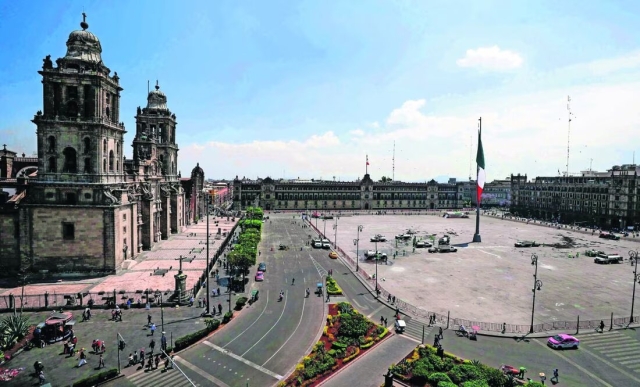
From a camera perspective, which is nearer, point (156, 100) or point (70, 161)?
point (70, 161)

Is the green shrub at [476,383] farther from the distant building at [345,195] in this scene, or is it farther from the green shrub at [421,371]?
the distant building at [345,195]

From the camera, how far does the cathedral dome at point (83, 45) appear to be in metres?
53.9

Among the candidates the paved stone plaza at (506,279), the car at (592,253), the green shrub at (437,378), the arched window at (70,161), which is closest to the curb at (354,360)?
the green shrub at (437,378)

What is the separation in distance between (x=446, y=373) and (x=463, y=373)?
1.12 meters

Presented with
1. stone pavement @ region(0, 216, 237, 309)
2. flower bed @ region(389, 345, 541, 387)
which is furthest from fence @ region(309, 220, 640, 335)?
stone pavement @ region(0, 216, 237, 309)

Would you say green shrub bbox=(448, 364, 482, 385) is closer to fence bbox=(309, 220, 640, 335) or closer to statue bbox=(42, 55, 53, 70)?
fence bbox=(309, 220, 640, 335)

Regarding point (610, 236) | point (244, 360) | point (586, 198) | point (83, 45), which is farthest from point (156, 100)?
point (586, 198)

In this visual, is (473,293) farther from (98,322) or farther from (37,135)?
(37,135)

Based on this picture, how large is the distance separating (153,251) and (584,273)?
71.3 m

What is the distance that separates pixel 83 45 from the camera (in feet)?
178

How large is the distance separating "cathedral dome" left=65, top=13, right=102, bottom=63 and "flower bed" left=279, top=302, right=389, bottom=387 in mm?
47739

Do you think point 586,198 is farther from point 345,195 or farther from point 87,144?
point 87,144

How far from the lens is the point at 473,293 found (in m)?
49.5

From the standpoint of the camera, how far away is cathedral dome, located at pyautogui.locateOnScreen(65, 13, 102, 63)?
5391 cm
